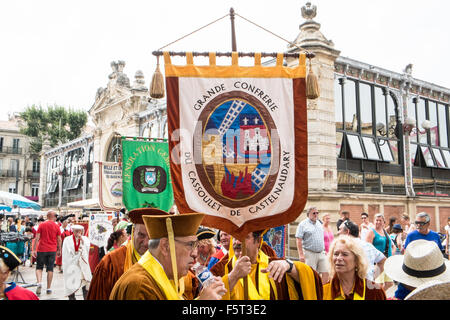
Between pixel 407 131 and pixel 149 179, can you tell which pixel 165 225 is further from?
pixel 407 131

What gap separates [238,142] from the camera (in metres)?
3.65

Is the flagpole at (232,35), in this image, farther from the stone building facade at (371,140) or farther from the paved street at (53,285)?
the stone building facade at (371,140)

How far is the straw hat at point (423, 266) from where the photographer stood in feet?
10.4

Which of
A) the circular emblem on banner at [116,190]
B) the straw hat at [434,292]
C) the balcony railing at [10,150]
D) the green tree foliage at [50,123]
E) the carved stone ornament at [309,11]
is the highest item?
Answer: the green tree foliage at [50,123]

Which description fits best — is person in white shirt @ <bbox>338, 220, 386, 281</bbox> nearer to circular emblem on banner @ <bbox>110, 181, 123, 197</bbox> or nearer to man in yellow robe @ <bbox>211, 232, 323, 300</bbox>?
man in yellow robe @ <bbox>211, 232, 323, 300</bbox>

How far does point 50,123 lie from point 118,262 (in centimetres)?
5008

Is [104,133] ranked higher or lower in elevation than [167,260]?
higher

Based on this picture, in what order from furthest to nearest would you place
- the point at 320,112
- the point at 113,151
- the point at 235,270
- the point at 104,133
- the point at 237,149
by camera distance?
the point at 104,133
the point at 113,151
the point at 320,112
the point at 237,149
the point at 235,270

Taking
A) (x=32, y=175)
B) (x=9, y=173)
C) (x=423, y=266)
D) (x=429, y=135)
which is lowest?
(x=423, y=266)

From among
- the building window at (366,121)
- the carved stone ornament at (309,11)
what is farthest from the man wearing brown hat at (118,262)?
the building window at (366,121)

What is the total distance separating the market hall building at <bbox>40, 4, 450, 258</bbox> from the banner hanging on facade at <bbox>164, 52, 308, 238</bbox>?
29.1ft

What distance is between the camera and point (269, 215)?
3516 millimetres

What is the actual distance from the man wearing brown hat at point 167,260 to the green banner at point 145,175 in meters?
6.01

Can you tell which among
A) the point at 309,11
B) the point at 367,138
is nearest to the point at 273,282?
the point at 309,11
